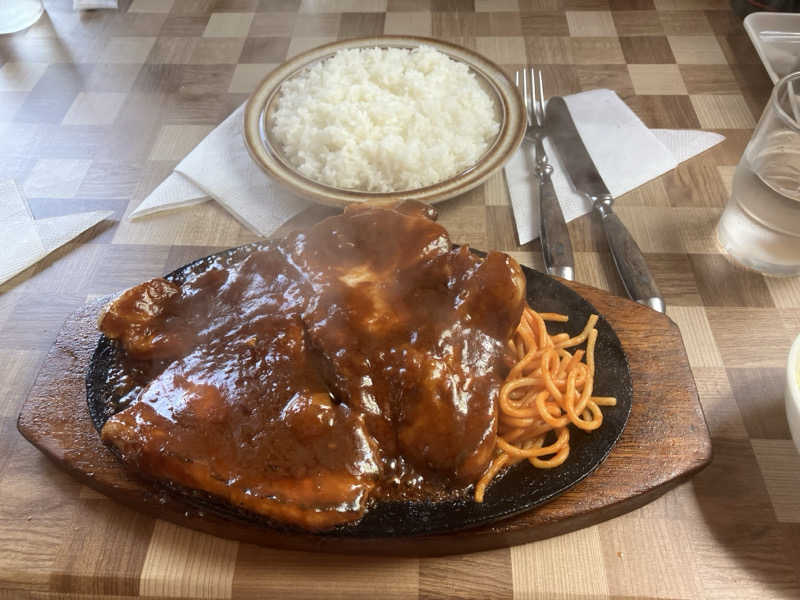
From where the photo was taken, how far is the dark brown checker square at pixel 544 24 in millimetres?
3600

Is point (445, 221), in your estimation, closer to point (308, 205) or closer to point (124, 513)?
point (308, 205)

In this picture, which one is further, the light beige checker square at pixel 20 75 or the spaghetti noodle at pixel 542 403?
the light beige checker square at pixel 20 75

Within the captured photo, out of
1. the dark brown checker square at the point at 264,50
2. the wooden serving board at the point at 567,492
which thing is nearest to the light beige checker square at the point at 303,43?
the dark brown checker square at the point at 264,50

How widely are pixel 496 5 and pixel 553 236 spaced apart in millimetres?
1916

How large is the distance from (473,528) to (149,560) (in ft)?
2.70

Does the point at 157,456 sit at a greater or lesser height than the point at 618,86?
greater

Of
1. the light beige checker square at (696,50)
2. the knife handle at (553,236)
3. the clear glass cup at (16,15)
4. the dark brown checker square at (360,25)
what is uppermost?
the clear glass cup at (16,15)

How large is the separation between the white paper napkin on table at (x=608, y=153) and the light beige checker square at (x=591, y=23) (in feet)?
2.09

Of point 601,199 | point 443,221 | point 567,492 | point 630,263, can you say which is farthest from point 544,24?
point 567,492

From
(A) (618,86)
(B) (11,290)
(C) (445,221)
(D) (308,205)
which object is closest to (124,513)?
(B) (11,290)

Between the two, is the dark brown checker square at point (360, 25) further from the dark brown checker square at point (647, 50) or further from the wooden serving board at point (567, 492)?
the wooden serving board at point (567, 492)

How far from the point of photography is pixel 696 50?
11.3 feet

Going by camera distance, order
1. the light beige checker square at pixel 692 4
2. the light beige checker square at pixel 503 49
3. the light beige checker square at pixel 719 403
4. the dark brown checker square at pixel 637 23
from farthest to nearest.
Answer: the light beige checker square at pixel 692 4 < the dark brown checker square at pixel 637 23 < the light beige checker square at pixel 503 49 < the light beige checker square at pixel 719 403

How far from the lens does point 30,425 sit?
1940 millimetres
